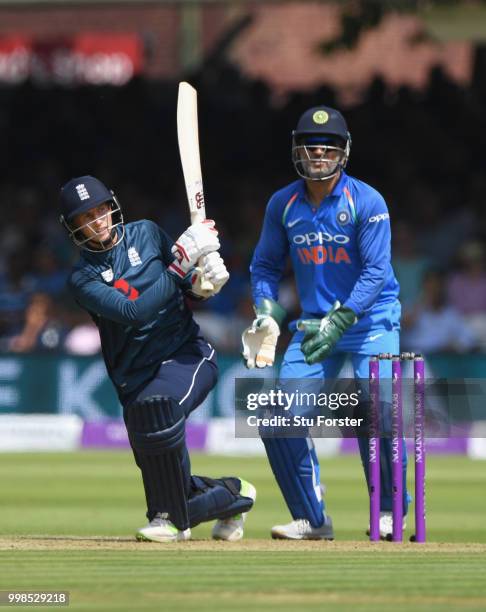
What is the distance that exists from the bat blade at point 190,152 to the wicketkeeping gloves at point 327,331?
651 millimetres

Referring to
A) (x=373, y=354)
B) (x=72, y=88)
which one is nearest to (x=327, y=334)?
(x=373, y=354)

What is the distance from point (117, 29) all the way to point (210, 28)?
2.37 meters

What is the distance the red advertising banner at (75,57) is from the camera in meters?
29.2

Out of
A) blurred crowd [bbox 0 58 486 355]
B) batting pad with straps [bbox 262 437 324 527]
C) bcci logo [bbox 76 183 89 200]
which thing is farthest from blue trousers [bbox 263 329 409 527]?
blurred crowd [bbox 0 58 486 355]

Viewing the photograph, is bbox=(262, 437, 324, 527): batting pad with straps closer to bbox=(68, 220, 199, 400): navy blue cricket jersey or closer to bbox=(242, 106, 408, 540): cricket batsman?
bbox=(242, 106, 408, 540): cricket batsman

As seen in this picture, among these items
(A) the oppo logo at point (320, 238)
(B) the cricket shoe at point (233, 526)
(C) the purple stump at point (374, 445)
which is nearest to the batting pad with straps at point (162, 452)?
(B) the cricket shoe at point (233, 526)

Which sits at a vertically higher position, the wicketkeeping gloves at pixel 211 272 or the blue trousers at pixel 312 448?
the wicketkeeping gloves at pixel 211 272

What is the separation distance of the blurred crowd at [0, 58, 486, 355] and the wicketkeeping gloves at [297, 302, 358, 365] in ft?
19.9

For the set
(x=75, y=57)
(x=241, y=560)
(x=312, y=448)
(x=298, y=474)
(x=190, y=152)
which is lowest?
(x=241, y=560)

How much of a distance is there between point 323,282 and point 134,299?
79 centimetres

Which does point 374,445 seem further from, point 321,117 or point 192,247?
point 321,117

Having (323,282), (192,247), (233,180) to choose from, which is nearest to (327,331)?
(323,282)

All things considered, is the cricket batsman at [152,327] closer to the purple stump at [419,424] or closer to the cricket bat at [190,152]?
the cricket bat at [190,152]

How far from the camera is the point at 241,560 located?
17.9 ft
